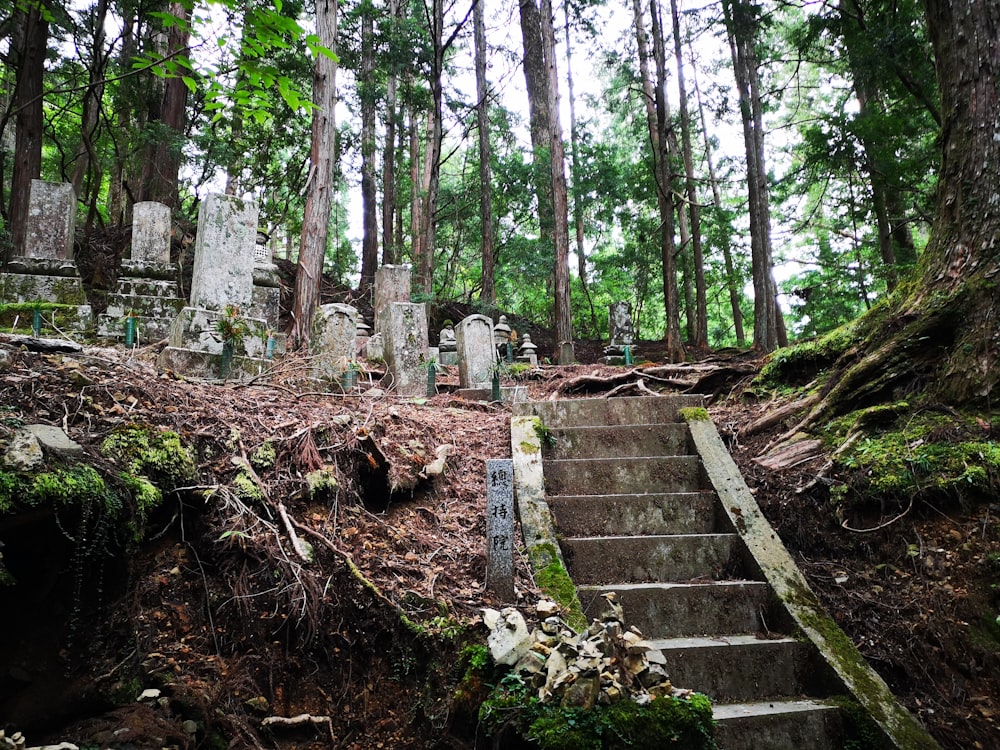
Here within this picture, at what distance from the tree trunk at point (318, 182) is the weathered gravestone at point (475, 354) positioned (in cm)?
251

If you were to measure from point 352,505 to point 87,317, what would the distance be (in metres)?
6.80

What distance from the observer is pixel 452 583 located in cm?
394

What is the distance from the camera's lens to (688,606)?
4.04 meters

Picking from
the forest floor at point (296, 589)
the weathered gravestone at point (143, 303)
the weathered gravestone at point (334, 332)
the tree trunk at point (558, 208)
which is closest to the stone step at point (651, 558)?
the forest floor at point (296, 589)

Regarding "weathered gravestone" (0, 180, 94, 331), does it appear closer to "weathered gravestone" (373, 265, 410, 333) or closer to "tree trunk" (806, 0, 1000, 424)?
"weathered gravestone" (373, 265, 410, 333)

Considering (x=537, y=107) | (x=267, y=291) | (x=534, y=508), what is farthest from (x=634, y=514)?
(x=537, y=107)

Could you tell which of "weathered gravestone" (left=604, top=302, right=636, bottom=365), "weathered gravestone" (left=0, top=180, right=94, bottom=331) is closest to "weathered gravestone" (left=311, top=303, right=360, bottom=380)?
"weathered gravestone" (left=0, top=180, right=94, bottom=331)

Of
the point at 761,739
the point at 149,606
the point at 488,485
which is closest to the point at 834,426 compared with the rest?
the point at 761,739

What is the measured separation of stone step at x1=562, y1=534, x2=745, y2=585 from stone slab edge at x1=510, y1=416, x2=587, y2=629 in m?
0.21

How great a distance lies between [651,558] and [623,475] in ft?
3.13

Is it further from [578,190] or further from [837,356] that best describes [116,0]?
[837,356]

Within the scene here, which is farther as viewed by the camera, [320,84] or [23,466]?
[320,84]

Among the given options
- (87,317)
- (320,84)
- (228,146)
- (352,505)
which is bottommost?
(352,505)

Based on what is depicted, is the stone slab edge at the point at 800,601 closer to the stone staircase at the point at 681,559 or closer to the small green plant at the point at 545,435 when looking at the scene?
the stone staircase at the point at 681,559
